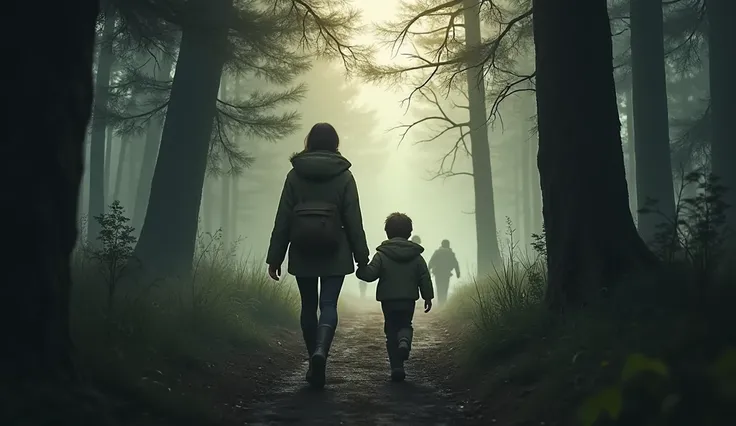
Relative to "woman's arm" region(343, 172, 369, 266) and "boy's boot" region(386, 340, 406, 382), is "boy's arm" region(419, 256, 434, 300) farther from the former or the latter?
"woman's arm" region(343, 172, 369, 266)

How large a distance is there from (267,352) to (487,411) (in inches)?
120

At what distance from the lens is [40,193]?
3066mm

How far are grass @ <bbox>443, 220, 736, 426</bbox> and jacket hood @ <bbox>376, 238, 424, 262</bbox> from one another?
1.03 m

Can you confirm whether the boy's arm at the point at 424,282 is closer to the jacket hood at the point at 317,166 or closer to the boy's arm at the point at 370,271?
the boy's arm at the point at 370,271

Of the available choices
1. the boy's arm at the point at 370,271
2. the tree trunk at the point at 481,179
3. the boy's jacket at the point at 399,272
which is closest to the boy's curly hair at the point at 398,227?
the boy's jacket at the point at 399,272

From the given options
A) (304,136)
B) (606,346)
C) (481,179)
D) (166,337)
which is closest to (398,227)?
(166,337)

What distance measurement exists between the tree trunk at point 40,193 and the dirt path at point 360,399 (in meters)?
1.53

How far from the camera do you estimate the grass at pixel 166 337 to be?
372 centimetres

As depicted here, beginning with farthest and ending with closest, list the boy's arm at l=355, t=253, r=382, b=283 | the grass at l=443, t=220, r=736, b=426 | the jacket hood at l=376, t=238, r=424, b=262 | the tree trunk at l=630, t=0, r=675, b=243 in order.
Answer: the tree trunk at l=630, t=0, r=675, b=243
the jacket hood at l=376, t=238, r=424, b=262
the boy's arm at l=355, t=253, r=382, b=283
the grass at l=443, t=220, r=736, b=426

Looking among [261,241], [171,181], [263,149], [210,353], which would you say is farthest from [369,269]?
[261,241]

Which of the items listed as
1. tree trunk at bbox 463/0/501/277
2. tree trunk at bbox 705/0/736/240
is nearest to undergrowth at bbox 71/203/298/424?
tree trunk at bbox 705/0/736/240

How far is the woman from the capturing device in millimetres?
5059

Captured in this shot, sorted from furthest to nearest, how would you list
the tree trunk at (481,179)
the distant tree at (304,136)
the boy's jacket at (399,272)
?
the distant tree at (304,136) < the tree trunk at (481,179) < the boy's jacket at (399,272)

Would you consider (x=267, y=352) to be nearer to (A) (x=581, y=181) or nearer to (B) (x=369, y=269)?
(B) (x=369, y=269)
